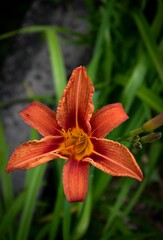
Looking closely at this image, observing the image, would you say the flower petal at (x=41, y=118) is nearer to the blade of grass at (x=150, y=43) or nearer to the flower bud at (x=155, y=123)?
the flower bud at (x=155, y=123)

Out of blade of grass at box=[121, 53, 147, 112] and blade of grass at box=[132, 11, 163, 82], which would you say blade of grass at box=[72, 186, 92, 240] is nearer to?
blade of grass at box=[121, 53, 147, 112]

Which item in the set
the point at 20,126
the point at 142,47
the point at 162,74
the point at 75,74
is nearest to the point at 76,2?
the point at 142,47

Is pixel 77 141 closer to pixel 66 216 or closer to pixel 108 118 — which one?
pixel 108 118

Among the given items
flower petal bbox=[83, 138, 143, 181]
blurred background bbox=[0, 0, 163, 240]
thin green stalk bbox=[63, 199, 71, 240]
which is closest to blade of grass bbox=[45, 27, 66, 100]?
blurred background bbox=[0, 0, 163, 240]

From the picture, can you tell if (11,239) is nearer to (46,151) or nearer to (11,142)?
(11,142)

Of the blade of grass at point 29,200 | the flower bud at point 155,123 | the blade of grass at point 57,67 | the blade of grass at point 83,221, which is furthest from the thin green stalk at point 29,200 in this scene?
the flower bud at point 155,123

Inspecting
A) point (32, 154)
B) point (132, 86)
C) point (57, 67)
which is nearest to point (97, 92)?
point (132, 86)
